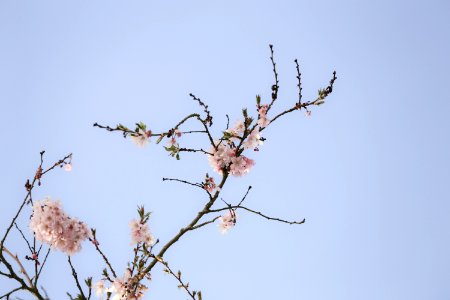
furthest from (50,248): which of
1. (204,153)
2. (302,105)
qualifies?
(302,105)

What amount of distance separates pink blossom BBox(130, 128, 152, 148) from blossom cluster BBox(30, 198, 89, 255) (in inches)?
47.5

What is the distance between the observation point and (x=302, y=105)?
5.18 m

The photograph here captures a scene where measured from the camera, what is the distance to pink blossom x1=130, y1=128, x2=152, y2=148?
511cm

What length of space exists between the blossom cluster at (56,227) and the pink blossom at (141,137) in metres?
1.21

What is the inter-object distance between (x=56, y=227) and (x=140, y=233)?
1.06 m

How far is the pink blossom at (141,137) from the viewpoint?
5105 mm

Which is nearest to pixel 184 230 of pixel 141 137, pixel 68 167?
pixel 141 137

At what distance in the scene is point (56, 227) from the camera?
14.9ft

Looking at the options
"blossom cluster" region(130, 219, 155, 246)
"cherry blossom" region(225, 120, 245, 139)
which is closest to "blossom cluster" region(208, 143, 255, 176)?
"cherry blossom" region(225, 120, 245, 139)

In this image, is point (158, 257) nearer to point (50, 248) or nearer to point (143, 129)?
point (50, 248)

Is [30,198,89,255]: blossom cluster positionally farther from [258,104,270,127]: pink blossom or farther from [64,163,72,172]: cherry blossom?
[258,104,270,127]: pink blossom

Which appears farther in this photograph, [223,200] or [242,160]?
[242,160]

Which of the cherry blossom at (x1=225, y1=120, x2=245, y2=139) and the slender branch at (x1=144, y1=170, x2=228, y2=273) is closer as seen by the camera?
the slender branch at (x1=144, y1=170, x2=228, y2=273)

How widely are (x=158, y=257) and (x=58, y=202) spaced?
4.44 feet
